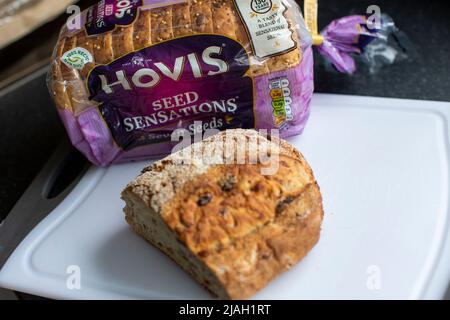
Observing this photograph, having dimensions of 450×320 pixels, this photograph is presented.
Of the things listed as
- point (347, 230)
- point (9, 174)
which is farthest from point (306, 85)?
point (9, 174)

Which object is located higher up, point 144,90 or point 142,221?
point 144,90

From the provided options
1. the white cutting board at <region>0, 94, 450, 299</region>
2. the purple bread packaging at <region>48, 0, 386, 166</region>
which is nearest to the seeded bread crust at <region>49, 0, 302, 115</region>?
the purple bread packaging at <region>48, 0, 386, 166</region>

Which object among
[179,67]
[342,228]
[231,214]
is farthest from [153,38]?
[342,228]

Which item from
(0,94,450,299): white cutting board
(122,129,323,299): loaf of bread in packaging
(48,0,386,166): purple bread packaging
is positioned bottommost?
(0,94,450,299): white cutting board

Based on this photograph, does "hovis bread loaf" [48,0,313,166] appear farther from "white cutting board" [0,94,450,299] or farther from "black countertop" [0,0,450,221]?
"black countertop" [0,0,450,221]

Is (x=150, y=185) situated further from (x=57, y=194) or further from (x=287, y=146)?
(x=57, y=194)

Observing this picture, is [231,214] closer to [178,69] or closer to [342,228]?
[342,228]
